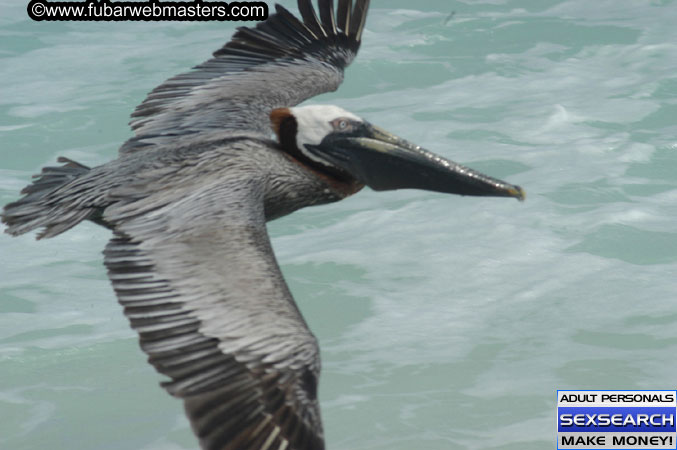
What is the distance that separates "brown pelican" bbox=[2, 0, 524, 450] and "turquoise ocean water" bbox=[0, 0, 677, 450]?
5.72 feet

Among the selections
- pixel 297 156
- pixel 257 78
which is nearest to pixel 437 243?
pixel 257 78

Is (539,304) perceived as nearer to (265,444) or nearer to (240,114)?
(240,114)

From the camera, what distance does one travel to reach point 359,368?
7113 millimetres

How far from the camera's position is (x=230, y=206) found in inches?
187

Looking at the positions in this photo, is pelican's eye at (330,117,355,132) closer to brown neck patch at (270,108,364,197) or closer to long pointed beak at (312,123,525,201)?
long pointed beak at (312,123,525,201)

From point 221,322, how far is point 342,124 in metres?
1.82

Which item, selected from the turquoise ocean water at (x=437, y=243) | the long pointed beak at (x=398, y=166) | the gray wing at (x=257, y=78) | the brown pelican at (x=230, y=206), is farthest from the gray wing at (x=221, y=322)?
the turquoise ocean water at (x=437, y=243)

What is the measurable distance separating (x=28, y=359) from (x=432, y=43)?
8.09 m

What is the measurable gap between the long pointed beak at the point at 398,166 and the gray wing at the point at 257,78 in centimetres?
56

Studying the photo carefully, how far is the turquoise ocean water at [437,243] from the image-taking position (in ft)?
22.1

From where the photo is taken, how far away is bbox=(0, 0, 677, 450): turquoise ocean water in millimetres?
6734

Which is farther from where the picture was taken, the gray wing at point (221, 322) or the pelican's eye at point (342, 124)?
the pelican's eye at point (342, 124)

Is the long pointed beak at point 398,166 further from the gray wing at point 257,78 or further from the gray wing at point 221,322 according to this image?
the gray wing at point 221,322

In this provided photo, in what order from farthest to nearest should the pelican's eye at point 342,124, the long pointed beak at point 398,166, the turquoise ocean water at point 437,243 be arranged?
1. the turquoise ocean water at point 437,243
2. the pelican's eye at point 342,124
3. the long pointed beak at point 398,166
